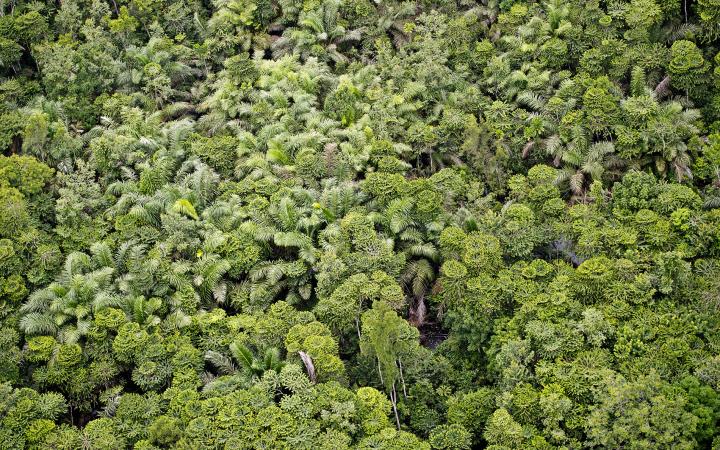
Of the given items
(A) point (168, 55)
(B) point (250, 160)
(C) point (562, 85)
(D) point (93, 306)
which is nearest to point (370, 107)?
(B) point (250, 160)

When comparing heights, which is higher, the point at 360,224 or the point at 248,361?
the point at 360,224

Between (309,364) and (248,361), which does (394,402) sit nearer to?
(309,364)

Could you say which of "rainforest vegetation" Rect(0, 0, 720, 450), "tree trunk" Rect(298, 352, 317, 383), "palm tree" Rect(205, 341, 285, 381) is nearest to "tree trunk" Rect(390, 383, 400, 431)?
"rainforest vegetation" Rect(0, 0, 720, 450)

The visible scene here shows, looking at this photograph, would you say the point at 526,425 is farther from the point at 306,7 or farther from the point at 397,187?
the point at 306,7

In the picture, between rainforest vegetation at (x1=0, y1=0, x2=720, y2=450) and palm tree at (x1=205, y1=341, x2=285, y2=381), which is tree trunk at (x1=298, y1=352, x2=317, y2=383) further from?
palm tree at (x1=205, y1=341, x2=285, y2=381)

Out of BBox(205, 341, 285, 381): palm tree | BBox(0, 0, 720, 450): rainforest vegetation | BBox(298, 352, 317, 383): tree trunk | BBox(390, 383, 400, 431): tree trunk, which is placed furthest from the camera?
BBox(205, 341, 285, 381): palm tree

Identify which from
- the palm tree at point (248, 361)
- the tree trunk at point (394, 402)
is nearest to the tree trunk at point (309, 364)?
the palm tree at point (248, 361)

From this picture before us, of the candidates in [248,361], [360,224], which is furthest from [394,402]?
[360,224]

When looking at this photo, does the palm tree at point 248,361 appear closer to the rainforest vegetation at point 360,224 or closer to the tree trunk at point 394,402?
the rainforest vegetation at point 360,224
